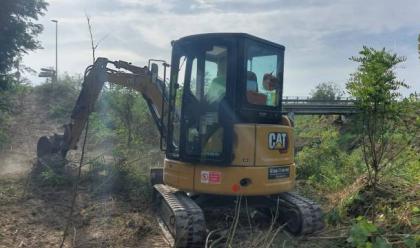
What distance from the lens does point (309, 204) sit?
5723mm

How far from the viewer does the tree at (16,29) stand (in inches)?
535

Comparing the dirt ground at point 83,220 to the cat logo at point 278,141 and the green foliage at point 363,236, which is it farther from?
the cat logo at point 278,141

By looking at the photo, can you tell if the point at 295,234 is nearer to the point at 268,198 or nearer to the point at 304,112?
the point at 268,198

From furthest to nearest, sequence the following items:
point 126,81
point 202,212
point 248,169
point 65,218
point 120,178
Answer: point 120,178 < point 126,81 < point 65,218 < point 248,169 < point 202,212

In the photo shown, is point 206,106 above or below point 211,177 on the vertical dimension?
above

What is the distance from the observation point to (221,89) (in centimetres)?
543

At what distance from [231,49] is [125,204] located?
145 inches

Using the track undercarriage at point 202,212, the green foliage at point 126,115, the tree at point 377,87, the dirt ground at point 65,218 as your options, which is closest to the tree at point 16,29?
the green foliage at point 126,115

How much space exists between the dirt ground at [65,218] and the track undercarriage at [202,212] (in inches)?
15.2

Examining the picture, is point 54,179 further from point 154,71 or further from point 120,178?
point 154,71

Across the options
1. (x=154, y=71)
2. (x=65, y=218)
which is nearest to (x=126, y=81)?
(x=154, y=71)

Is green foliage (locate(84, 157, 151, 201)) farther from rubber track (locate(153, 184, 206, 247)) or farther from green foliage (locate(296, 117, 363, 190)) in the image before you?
green foliage (locate(296, 117, 363, 190))

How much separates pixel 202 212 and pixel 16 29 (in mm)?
11641

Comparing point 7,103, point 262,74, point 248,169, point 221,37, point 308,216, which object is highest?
point 221,37
